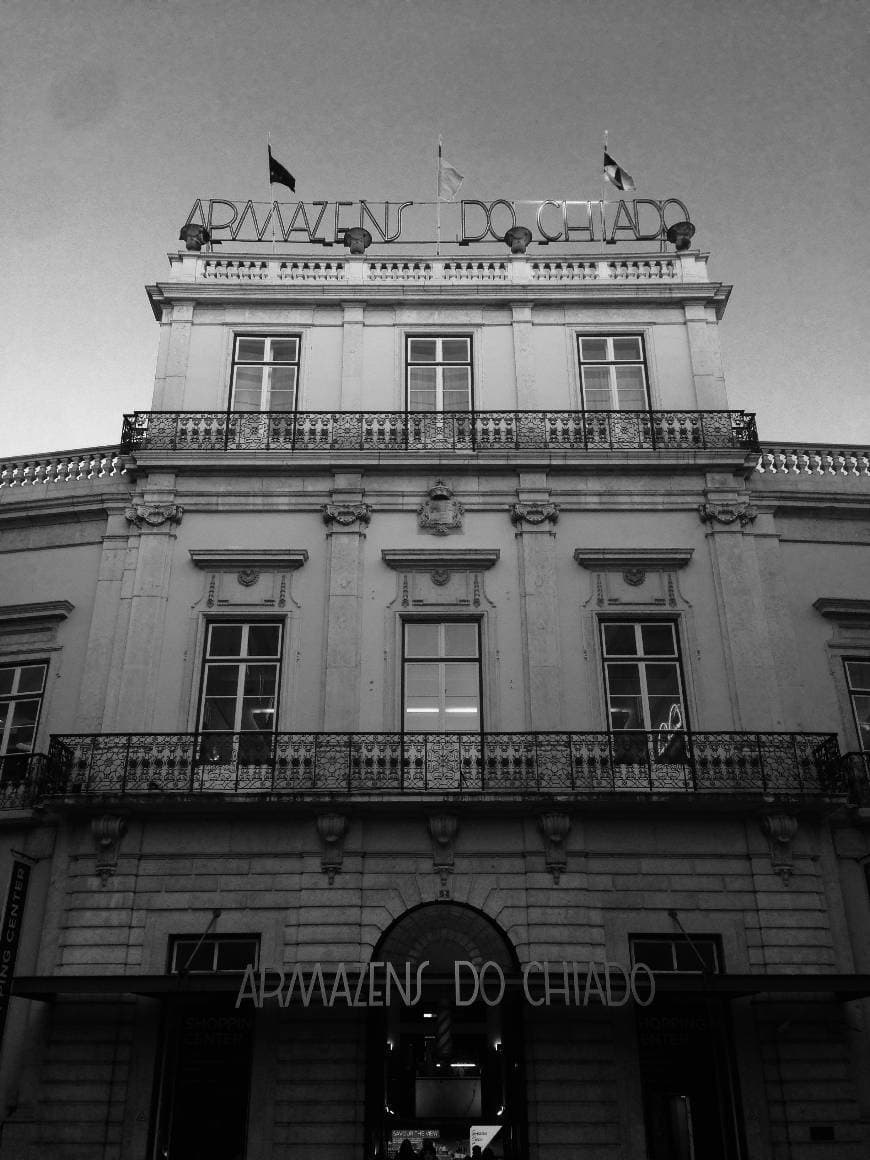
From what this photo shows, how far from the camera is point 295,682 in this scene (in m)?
13.9

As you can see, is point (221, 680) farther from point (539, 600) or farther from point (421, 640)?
point (539, 600)

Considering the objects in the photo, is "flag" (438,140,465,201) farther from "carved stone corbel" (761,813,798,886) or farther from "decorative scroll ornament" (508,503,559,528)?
"carved stone corbel" (761,813,798,886)

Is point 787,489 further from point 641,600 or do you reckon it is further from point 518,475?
point 518,475

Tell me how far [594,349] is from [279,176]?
6.84 m

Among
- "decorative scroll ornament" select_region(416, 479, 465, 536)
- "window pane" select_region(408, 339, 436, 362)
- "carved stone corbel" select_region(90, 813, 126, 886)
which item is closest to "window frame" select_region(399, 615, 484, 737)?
"decorative scroll ornament" select_region(416, 479, 465, 536)

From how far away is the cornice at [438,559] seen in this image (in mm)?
14617

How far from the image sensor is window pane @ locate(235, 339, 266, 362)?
1667 centimetres

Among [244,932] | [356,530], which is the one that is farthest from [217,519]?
[244,932]

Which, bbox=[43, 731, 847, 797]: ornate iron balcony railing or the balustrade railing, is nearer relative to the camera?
bbox=[43, 731, 847, 797]: ornate iron balcony railing

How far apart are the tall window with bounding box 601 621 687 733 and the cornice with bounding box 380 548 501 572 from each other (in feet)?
6.43

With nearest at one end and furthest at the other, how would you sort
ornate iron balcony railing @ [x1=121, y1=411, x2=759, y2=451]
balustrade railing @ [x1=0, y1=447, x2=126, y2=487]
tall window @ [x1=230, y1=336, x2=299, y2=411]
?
ornate iron balcony railing @ [x1=121, y1=411, x2=759, y2=451] < balustrade railing @ [x1=0, y1=447, x2=126, y2=487] < tall window @ [x1=230, y1=336, x2=299, y2=411]

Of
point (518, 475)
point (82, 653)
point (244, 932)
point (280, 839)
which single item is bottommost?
point (244, 932)

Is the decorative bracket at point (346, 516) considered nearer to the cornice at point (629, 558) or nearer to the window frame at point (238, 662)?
the window frame at point (238, 662)

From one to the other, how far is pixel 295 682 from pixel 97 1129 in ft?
19.1
